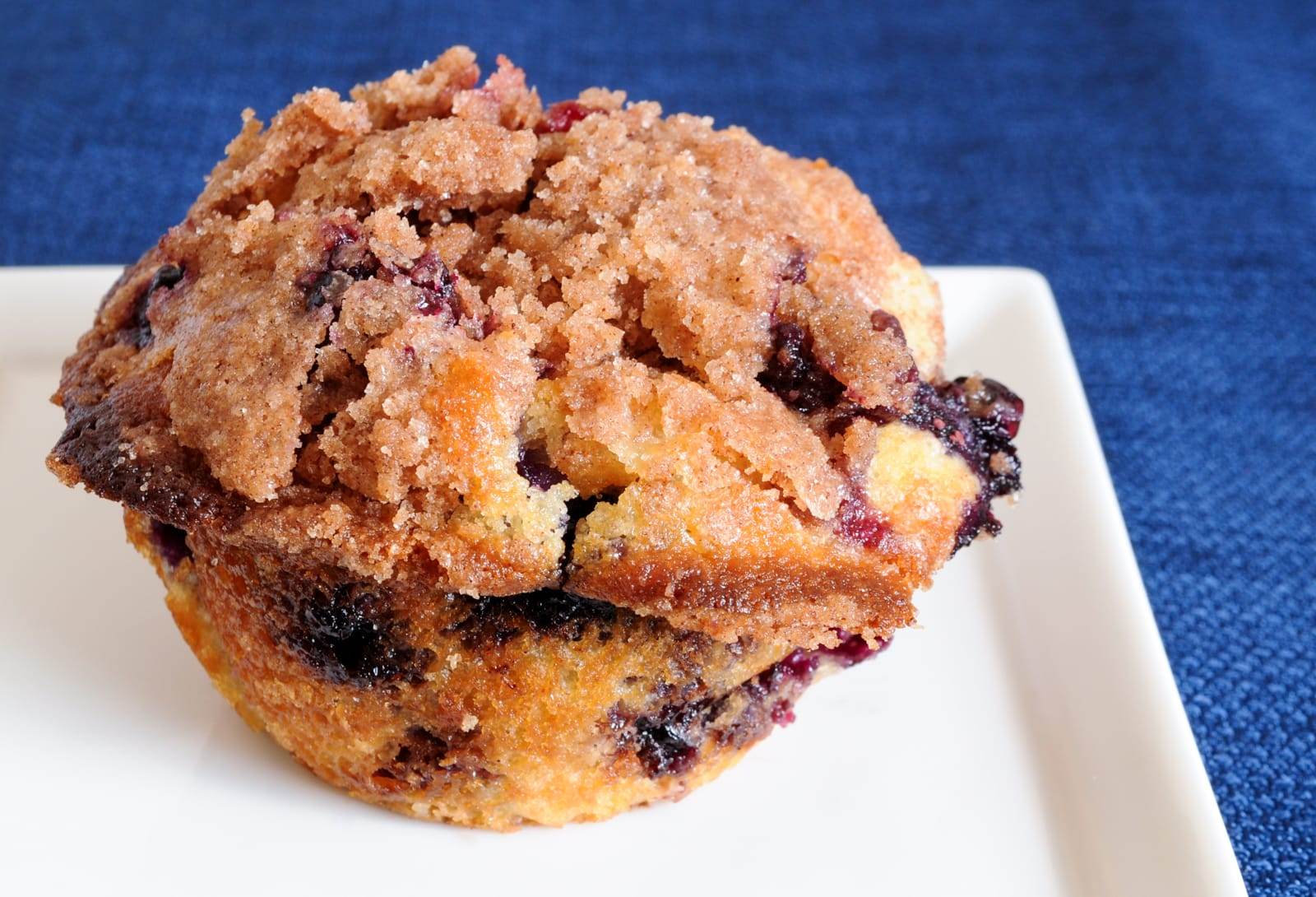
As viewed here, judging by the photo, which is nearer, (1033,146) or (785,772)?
(785,772)

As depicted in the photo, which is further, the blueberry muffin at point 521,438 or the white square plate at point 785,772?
the white square plate at point 785,772

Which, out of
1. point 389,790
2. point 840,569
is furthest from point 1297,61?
point 389,790

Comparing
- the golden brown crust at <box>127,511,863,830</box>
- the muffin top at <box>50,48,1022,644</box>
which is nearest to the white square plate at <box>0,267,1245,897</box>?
the golden brown crust at <box>127,511,863,830</box>

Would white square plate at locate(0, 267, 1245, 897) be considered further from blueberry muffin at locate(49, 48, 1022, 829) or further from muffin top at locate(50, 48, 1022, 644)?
muffin top at locate(50, 48, 1022, 644)

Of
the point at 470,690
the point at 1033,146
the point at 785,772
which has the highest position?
the point at 470,690

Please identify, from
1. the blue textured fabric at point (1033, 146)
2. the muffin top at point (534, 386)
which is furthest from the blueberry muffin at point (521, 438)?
the blue textured fabric at point (1033, 146)

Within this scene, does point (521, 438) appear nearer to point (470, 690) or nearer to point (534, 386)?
point (534, 386)

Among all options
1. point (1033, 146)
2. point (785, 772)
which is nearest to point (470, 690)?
point (785, 772)

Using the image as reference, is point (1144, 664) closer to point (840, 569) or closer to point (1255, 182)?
point (840, 569)

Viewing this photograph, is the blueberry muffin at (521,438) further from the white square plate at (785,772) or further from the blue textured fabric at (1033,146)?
the blue textured fabric at (1033,146)
